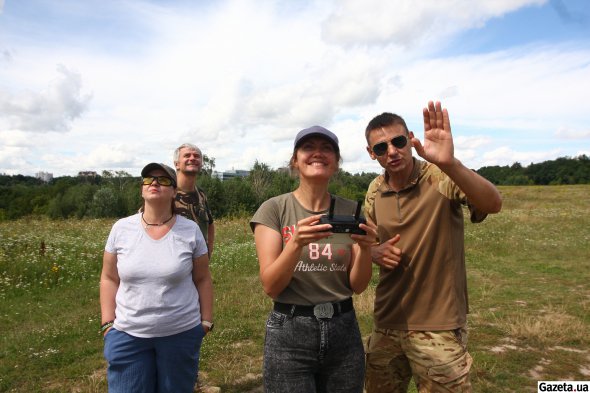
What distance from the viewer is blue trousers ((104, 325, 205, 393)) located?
2.79 m

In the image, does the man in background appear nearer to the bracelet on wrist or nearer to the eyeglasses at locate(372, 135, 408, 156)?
the bracelet on wrist

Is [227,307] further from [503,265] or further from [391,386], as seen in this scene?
[503,265]

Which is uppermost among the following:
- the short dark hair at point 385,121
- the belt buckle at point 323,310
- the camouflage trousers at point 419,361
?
the short dark hair at point 385,121

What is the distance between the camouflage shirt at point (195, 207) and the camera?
179 inches

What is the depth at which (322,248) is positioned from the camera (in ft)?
8.11

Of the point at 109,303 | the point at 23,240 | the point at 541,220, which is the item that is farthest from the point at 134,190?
the point at 109,303

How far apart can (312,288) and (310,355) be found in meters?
0.39

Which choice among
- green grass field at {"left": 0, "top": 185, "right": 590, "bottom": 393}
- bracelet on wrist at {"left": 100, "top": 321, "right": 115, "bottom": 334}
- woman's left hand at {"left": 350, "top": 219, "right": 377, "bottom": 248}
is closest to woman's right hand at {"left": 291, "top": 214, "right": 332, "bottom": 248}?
woman's left hand at {"left": 350, "top": 219, "right": 377, "bottom": 248}

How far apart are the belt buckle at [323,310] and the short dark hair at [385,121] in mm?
1224

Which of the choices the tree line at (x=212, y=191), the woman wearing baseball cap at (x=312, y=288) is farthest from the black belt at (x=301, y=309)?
the tree line at (x=212, y=191)

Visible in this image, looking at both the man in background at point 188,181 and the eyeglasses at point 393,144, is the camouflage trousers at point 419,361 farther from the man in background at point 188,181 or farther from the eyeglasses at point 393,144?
the man in background at point 188,181

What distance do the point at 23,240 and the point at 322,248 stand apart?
44.8 ft

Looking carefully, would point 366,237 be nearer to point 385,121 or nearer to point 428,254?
point 428,254

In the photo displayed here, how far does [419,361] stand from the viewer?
2.74m
